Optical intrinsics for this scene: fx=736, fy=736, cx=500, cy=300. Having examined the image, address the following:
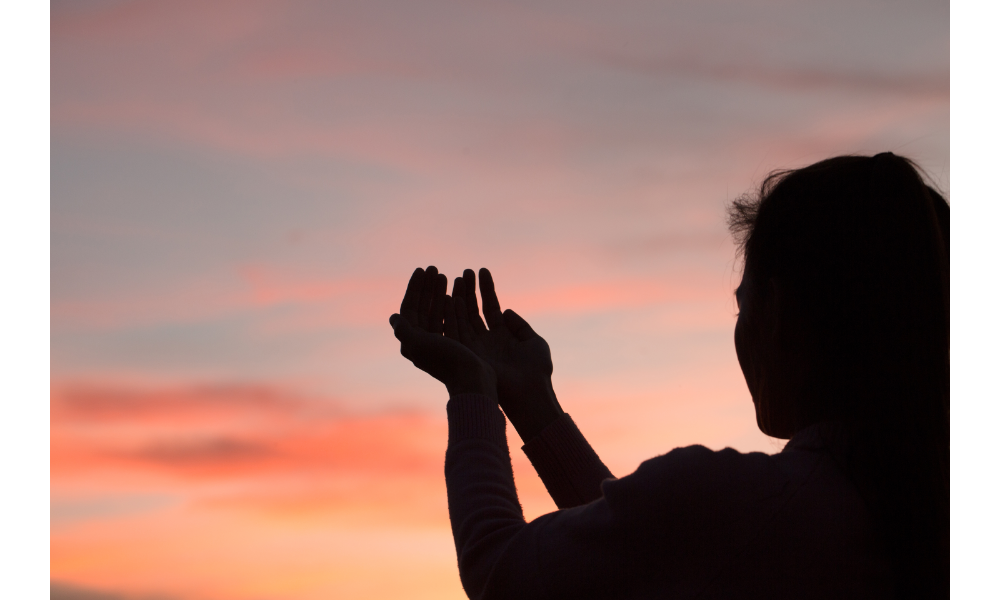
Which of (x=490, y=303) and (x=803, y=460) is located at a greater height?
(x=490, y=303)

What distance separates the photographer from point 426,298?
7.53 feet

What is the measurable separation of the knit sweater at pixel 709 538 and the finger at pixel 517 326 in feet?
3.28

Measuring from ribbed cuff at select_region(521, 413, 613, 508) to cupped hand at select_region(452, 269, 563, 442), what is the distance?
0.04m

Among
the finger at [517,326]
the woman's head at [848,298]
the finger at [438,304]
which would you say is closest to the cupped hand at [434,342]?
the finger at [438,304]

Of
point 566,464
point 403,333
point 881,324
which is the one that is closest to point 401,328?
point 403,333

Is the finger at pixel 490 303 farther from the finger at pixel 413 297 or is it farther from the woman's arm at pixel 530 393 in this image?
the finger at pixel 413 297

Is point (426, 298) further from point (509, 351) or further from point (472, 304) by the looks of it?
point (509, 351)

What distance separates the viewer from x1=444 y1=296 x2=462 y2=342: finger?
7.44 feet

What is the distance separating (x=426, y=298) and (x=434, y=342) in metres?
0.30

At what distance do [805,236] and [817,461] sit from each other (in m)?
0.48

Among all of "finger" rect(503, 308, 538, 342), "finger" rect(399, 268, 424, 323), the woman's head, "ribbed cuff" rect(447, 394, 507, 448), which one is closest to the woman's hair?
the woman's head

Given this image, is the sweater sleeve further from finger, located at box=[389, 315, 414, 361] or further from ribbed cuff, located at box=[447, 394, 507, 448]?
finger, located at box=[389, 315, 414, 361]

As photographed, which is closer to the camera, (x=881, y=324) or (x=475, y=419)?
(x=881, y=324)
